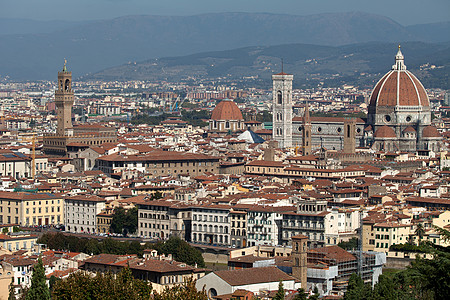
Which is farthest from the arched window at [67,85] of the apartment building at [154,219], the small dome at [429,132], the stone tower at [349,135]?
the apartment building at [154,219]

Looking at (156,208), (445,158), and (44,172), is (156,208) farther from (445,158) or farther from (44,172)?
(445,158)

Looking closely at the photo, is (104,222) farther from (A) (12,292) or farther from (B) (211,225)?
(A) (12,292)

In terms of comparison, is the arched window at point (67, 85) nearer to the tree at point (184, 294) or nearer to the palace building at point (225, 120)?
the palace building at point (225, 120)

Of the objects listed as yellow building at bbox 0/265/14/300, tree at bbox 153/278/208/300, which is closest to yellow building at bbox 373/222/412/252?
yellow building at bbox 0/265/14/300

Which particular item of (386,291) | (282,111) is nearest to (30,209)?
(386,291)

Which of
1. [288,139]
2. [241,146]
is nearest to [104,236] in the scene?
[241,146]

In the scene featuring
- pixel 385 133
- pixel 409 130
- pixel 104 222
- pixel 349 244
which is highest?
pixel 409 130
